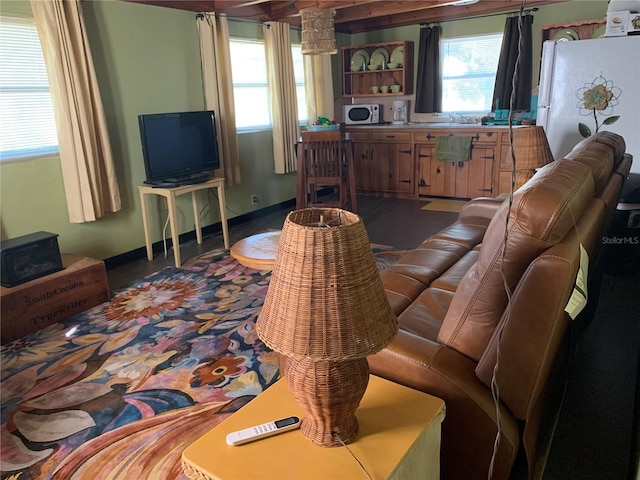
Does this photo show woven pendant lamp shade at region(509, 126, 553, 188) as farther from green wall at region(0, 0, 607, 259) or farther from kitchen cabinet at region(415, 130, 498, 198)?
green wall at region(0, 0, 607, 259)

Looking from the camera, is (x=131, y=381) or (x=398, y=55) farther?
(x=398, y=55)

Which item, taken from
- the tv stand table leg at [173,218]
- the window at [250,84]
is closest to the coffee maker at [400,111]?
the window at [250,84]

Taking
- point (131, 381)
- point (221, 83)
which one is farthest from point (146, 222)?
point (131, 381)

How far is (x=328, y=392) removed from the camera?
1017 mm

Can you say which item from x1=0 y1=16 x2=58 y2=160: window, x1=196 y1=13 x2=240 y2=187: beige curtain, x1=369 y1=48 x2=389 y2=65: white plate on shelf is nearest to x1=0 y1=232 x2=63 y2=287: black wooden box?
x1=0 y1=16 x2=58 y2=160: window

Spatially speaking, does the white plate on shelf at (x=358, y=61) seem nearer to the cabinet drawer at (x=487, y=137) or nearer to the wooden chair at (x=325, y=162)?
the cabinet drawer at (x=487, y=137)

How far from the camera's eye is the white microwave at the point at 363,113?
637cm

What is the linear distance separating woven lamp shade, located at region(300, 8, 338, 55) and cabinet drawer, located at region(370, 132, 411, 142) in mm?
2345

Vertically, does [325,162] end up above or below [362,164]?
above

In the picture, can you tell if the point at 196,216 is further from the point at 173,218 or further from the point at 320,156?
the point at 320,156

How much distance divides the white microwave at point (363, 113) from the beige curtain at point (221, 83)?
6.92ft

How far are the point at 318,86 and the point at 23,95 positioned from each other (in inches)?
136

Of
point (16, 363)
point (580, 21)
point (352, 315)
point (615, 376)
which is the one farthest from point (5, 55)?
point (580, 21)

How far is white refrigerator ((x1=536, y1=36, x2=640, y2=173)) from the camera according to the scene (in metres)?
3.36
